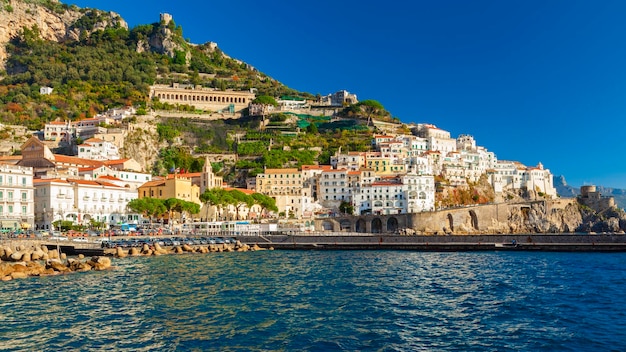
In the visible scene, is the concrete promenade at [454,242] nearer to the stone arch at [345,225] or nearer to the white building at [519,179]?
the stone arch at [345,225]

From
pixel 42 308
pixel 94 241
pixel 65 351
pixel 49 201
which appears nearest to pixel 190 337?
pixel 65 351

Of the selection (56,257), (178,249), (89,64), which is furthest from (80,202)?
(89,64)

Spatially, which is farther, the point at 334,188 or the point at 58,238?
the point at 334,188

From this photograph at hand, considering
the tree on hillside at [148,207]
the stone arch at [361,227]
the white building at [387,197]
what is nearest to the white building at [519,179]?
the white building at [387,197]

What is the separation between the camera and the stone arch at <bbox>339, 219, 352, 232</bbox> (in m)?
69.7

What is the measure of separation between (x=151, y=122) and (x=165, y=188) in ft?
80.8

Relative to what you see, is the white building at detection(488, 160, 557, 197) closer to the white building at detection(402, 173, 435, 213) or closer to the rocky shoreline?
the white building at detection(402, 173, 435, 213)

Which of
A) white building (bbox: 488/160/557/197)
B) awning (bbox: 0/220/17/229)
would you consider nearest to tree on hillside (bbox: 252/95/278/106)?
white building (bbox: 488/160/557/197)

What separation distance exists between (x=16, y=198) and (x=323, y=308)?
4075 cm

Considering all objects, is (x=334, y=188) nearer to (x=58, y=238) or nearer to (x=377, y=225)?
(x=377, y=225)

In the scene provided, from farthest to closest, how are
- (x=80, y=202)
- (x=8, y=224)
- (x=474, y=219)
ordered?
(x=474, y=219)
(x=80, y=202)
(x=8, y=224)

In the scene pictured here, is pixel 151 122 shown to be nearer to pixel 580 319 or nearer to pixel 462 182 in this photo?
pixel 462 182

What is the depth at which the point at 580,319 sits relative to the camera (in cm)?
1880

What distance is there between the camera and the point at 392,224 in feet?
227
